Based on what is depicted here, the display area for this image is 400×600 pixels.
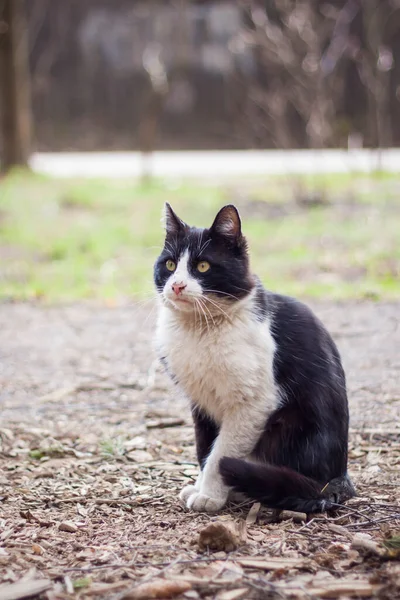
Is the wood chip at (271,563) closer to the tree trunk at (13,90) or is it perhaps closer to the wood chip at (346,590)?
the wood chip at (346,590)

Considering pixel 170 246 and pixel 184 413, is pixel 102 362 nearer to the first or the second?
pixel 184 413

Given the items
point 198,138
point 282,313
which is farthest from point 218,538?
point 198,138

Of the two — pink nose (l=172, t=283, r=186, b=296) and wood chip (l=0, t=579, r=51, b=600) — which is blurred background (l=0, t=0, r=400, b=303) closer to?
pink nose (l=172, t=283, r=186, b=296)

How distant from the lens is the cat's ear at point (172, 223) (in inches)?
120

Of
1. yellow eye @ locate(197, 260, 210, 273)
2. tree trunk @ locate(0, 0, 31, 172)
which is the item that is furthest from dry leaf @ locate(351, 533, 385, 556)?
tree trunk @ locate(0, 0, 31, 172)

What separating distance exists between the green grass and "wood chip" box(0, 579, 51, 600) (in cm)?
411

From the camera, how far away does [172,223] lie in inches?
121

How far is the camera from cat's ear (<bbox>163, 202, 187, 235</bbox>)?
304cm

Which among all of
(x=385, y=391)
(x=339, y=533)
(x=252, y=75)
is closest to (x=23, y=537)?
(x=339, y=533)

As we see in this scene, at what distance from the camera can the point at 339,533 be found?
8.38ft

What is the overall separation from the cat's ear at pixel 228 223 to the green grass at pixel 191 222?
10.8ft

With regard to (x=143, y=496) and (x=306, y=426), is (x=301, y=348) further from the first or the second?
(x=143, y=496)

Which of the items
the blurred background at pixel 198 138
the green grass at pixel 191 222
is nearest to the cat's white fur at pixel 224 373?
the green grass at pixel 191 222

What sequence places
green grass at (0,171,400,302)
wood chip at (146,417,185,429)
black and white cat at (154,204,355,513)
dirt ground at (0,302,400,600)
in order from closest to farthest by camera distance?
dirt ground at (0,302,400,600), black and white cat at (154,204,355,513), wood chip at (146,417,185,429), green grass at (0,171,400,302)
